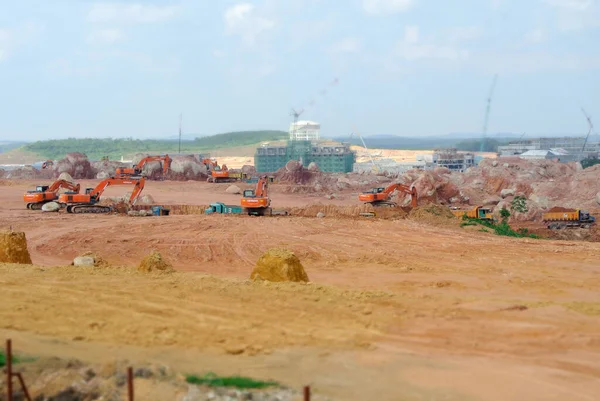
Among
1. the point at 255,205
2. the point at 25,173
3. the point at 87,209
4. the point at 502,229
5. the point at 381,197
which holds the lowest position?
the point at 25,173

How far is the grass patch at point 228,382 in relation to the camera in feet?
32.0

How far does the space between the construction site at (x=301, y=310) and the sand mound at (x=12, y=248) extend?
4cm

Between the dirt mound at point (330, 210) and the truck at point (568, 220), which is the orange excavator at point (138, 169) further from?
the truck at point (568, 220)

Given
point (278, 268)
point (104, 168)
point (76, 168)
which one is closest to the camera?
point (278, 268)

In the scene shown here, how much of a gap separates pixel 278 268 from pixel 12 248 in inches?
306

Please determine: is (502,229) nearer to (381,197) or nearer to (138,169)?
(381,197)

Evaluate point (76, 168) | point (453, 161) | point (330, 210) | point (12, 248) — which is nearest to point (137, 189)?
point (330, 210)

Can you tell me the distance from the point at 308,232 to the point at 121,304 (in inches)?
713

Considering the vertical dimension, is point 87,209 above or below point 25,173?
above

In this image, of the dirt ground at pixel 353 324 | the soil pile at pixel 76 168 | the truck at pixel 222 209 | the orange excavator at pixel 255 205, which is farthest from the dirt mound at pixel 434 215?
the soil pile at pixel 76 168

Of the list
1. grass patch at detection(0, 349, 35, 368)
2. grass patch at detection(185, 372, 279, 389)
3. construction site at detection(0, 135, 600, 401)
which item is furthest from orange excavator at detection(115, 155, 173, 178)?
grass patch at detection(185, 372, 279, 389)

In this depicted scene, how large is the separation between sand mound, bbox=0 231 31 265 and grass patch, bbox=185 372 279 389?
12235mm

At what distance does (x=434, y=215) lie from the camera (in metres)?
38.2

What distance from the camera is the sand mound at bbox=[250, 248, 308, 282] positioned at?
18156 millimetres
